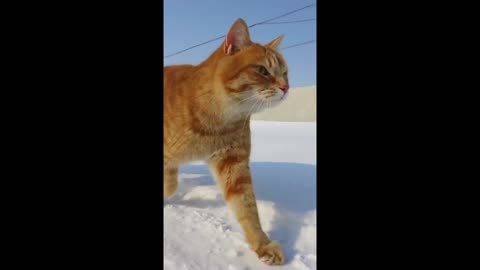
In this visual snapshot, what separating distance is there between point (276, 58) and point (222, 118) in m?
0.25

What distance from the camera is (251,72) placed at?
1088mm

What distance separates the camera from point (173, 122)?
1.14 metres

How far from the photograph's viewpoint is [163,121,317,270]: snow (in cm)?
100

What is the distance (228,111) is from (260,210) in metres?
0.35

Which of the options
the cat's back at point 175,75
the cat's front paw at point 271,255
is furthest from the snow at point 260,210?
the cat's back at point 175,75

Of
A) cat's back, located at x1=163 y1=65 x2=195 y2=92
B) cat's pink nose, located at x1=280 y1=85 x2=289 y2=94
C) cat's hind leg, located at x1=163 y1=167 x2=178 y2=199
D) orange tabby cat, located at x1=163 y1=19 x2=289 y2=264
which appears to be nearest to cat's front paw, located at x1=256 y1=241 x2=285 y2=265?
orange tabby cat, located at x1=163 y1=19 x2=289 y2=264

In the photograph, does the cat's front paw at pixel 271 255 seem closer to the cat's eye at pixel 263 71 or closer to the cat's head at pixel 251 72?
the cat's head at pixel 251 72

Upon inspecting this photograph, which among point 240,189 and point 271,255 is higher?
point 240,189

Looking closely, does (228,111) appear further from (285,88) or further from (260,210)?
(260,210)

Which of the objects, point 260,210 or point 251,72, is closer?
point 251,72

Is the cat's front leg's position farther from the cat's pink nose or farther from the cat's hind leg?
the cat's pink nose

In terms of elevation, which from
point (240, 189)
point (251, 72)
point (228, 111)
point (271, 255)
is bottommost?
point (271, 255)

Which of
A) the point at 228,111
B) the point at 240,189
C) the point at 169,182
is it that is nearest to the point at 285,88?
the point at 228,111

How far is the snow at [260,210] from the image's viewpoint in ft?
3.29
